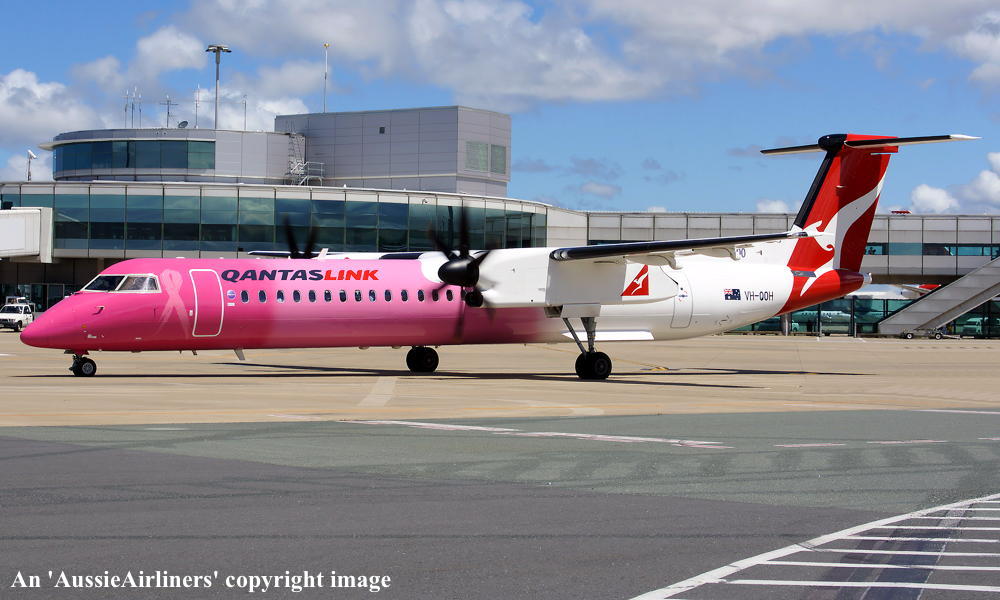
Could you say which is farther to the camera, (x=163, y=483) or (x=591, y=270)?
(x=591, y=270)

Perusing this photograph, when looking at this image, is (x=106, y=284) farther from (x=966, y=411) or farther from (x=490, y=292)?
(x=966, y=411)

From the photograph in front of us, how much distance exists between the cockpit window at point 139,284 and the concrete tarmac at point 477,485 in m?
3.14

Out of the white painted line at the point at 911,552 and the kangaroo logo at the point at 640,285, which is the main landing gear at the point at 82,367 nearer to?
the kangaroo logo at the point at 640,285

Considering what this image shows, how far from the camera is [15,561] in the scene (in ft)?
23.8

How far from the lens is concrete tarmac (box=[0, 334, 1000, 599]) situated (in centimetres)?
726

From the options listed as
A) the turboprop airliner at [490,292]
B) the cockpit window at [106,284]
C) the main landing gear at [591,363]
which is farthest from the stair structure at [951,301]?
the cockpit window at [106,284]

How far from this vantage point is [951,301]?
243ft

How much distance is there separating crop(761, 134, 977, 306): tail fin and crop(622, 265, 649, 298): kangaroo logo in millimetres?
5726

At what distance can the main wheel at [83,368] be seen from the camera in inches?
1053

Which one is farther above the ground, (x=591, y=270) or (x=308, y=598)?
(x=591, y=270)

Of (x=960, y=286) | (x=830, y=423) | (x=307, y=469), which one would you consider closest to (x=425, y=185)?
(x=960, y=286)

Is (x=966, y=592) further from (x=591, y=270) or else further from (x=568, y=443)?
(x=591, y=270)

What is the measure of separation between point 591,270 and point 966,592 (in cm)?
2310

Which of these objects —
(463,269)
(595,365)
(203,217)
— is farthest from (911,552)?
(203,217)
